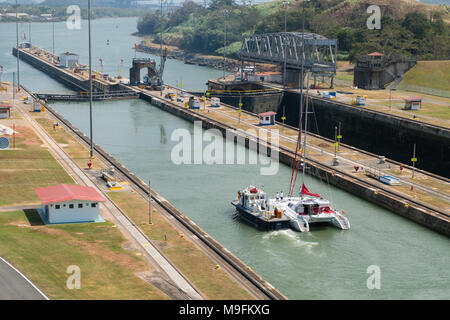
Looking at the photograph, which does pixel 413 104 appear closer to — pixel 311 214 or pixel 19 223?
pixel 311 214

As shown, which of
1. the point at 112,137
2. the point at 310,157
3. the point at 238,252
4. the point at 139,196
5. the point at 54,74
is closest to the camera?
the point at 238,252

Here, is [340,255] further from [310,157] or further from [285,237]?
[310,157]

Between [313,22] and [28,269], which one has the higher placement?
[313,22]

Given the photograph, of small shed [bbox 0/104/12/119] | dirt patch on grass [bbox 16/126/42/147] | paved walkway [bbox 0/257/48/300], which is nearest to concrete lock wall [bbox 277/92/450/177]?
dirt patch on grass [bbox 16/126/42/147]

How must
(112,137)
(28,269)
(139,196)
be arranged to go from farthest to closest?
1. (112,137)
2. (139,196)
3. (28,269)

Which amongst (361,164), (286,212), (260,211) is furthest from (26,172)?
(361,164)
